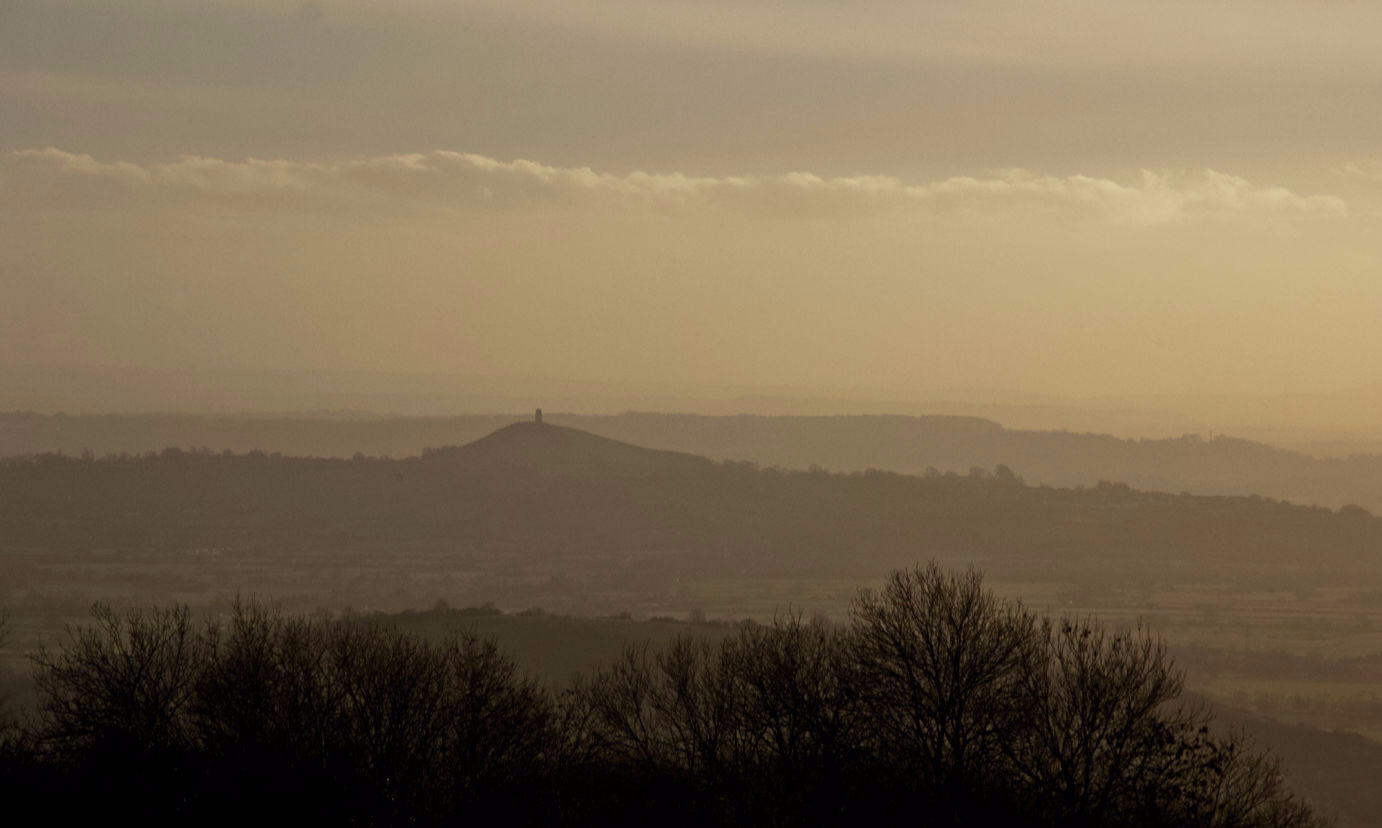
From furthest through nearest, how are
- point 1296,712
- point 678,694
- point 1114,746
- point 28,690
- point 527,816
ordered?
point 1296,712 → point 28,690 → point 678,694 → point 527,816 → point 1114,746

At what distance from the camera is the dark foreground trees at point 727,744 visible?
36344mm

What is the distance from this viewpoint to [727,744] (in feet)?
141

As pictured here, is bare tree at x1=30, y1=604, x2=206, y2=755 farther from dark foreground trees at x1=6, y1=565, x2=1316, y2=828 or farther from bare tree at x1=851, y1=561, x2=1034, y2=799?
bare tree at x1=851, y1=561, x2=1034, y2=799

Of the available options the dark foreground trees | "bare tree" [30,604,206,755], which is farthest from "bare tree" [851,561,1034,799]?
"bare tree" [30,604,206,755]

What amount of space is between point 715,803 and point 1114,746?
9858 mm

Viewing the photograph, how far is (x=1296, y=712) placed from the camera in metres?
134

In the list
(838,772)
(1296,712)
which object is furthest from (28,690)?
(1296,712)

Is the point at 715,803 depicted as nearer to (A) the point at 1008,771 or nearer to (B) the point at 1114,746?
(A) the point at 1008,771

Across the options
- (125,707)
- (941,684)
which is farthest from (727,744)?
(125,707)

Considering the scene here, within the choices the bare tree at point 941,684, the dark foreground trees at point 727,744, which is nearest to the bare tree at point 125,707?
the dark foreground trees at point 727,744

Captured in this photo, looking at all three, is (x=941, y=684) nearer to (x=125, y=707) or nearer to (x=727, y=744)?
(x=727, y=744)

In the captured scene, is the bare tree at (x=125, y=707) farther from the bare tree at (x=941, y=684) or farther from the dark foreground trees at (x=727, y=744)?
the bare tree at (x=941, y=684)

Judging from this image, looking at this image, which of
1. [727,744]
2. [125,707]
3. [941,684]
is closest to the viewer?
[941,684]

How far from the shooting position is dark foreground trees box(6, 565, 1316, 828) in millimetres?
36344
